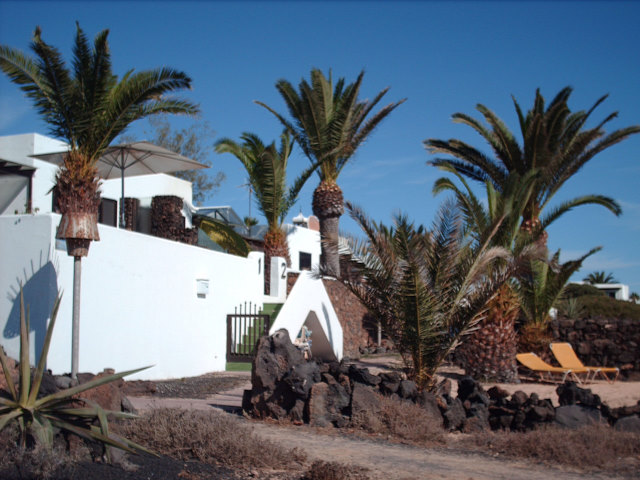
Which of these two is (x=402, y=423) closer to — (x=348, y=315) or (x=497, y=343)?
(x=497, y=343)

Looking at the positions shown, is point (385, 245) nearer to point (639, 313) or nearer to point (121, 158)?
point (121, 158)

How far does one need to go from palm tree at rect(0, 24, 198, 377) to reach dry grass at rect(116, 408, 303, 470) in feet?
11.2

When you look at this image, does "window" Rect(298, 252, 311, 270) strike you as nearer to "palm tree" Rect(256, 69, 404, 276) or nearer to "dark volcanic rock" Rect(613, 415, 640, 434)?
"palm tree" Rect(256, 69, 404, 276)

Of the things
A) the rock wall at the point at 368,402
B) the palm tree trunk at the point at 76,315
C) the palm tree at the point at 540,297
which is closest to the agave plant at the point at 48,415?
the rock wall at the point at 368,402

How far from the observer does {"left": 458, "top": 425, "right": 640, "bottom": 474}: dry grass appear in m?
6.93

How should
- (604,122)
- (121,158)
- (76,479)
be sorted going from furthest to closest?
(604,122)
(121,158)
(76,479)

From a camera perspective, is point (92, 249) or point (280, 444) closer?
point (280, 444)

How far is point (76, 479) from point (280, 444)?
2582mm

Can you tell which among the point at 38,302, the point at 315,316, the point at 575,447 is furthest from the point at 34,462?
the point at 315,316

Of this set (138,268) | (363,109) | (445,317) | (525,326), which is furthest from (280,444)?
(363,109)

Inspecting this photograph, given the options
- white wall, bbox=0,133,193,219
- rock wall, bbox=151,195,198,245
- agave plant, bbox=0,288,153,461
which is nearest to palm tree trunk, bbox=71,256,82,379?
agave plant, bbox=0,288,153,461

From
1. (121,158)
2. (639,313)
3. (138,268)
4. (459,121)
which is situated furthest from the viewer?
(639,313)

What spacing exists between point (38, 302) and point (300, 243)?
21210 mm

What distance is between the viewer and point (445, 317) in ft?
33.1
